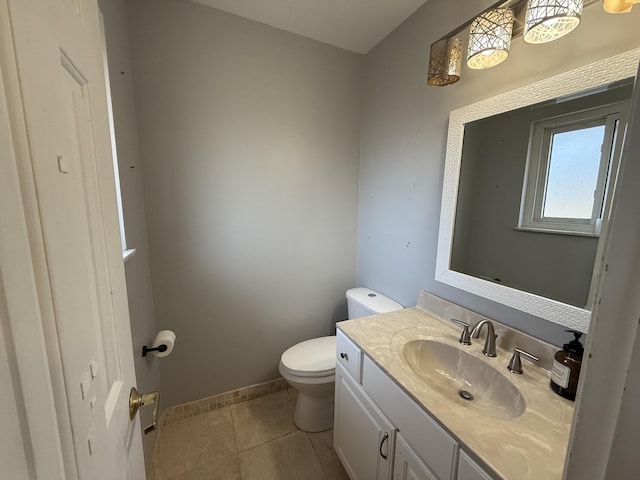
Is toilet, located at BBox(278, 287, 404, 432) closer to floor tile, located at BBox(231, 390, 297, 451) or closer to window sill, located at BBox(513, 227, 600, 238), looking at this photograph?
floor tile, located at BBox(231, 390, 297, 451)

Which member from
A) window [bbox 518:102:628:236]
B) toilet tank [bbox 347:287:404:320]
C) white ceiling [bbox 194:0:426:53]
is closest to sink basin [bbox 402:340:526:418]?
toilet tank [bbox 347:287:404:320]

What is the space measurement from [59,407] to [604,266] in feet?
2.20

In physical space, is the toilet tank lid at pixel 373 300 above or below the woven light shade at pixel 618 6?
below

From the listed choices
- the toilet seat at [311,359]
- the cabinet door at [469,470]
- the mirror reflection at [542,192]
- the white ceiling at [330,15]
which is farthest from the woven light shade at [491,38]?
the toilet seat at [311,359]

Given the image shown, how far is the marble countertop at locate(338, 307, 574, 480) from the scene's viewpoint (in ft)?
1.95

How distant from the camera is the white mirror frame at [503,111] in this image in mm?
773

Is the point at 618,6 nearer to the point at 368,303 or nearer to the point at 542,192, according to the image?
the point at 542,192

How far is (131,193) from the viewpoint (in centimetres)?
120

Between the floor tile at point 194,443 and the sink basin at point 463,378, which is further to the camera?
the floor tile at point 194,443

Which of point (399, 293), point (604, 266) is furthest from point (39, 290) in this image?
point (399, 293)

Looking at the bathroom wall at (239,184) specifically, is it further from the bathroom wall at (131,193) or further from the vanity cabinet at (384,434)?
the vanity cabinet at (384,434)

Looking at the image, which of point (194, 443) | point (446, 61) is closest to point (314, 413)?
point (194, 443)

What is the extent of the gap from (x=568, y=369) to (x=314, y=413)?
4.34 feet

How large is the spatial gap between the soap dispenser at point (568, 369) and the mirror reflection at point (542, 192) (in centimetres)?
15
